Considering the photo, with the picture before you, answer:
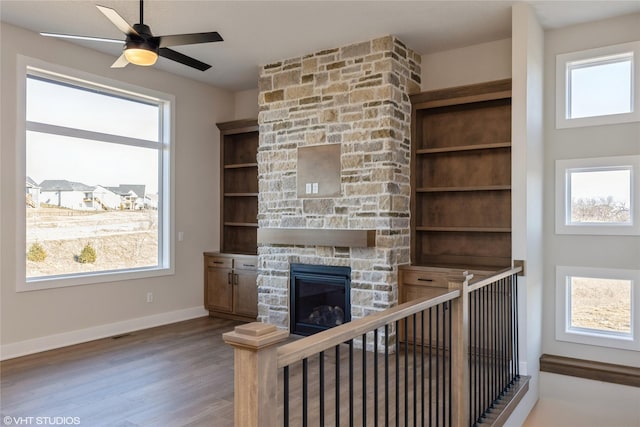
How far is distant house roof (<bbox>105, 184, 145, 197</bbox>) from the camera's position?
5.41m

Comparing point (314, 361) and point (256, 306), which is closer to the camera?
point (314, 361)

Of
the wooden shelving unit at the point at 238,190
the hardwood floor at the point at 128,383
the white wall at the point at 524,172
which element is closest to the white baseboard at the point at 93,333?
the hardwood floor at the point at 128,383

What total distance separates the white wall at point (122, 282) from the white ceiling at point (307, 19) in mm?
299

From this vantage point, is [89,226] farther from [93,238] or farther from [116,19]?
[116,19]

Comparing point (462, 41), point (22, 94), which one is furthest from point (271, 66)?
point (22, 94)

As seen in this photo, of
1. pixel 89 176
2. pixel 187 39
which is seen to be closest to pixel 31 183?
pixel 89 176

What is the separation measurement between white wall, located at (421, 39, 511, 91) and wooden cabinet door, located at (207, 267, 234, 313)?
3.44 meters

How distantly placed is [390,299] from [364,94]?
2108 mm

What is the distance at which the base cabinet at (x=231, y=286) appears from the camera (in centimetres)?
582

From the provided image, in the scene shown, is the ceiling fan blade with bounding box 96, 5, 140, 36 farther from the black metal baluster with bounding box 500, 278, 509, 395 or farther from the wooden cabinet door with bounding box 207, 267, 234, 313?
the wooden cabinet door with bounding box 207, 267, 234, 313

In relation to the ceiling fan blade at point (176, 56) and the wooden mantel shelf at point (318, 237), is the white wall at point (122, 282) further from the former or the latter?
the ceiling fan blade at point (176, 56)

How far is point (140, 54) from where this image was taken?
3.22 meters

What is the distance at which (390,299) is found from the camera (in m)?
4.58

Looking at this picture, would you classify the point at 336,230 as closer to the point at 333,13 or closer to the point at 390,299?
the point at 390,299
